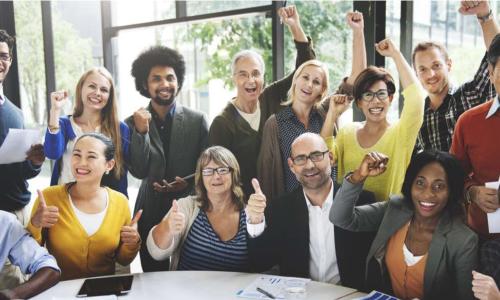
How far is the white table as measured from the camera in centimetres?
224

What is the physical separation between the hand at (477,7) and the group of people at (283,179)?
0.01 meters

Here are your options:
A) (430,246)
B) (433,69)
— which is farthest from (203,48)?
(430,246)

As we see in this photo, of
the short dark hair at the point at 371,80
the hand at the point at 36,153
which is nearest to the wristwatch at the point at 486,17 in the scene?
the short dark hair at the point at 371,80

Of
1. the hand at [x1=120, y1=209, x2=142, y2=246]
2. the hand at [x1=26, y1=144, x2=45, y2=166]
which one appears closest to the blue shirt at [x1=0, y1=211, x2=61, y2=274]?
the hand at [x1=120, y1=209, x2=142, y2=246]

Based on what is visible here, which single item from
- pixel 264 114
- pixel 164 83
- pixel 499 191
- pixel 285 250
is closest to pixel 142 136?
pixel 164 83

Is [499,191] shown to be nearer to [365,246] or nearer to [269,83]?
[365,246]

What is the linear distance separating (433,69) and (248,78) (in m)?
1.06

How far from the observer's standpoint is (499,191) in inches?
89.8

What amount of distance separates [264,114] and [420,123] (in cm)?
Answer: 96

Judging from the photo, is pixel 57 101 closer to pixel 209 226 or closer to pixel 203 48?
pixel 209 226

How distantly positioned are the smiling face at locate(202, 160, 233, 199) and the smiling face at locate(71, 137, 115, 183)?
0.57m

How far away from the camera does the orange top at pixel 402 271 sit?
90.1 inches

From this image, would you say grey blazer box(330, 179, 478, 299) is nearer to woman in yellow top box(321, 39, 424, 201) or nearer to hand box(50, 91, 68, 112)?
woman in yellow top box(321, 39, 424, 201)

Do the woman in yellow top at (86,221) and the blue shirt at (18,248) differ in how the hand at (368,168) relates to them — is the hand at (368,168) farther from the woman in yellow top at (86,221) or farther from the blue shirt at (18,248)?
the blue shirt at (18,248)
